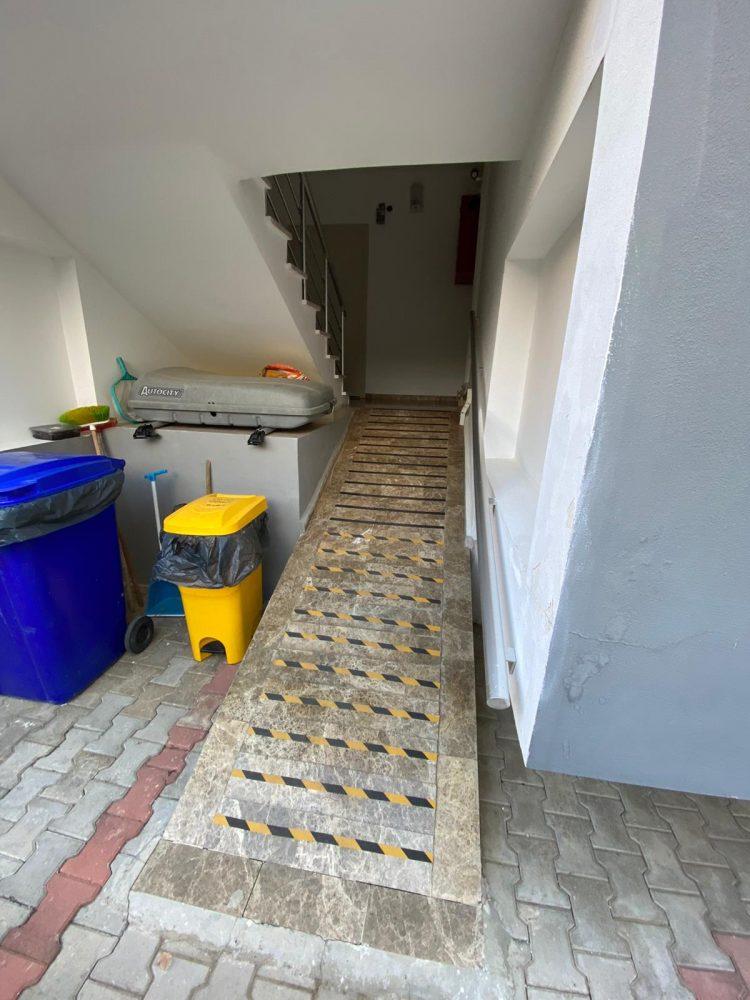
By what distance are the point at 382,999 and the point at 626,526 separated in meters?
1.58

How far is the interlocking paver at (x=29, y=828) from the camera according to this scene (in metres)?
1.54

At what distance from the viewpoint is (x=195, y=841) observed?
5.02 feet

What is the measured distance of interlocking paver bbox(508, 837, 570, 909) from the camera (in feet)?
4.75

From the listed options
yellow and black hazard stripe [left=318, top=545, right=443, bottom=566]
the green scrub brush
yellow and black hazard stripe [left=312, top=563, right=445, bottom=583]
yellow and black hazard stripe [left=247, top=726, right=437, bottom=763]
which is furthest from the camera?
the green scrub brush

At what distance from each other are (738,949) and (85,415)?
4281 millimetres

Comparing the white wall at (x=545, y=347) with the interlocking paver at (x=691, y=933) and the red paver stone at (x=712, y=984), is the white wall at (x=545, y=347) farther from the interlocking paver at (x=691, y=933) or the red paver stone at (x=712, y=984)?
the red paver stone at (x=712, y=984)

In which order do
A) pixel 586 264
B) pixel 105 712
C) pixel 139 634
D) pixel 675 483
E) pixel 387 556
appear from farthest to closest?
1. pixel 387 556
2. pixel 139 634
3. pixel 105 712
4. pixel 586 264
5. pixel 675 483

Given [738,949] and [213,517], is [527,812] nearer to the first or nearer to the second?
[738,949]

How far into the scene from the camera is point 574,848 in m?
1.62

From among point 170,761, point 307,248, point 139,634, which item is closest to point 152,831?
point 170,761

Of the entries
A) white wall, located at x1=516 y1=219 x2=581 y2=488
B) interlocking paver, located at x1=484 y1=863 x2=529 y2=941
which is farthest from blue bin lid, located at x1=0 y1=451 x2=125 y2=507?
interlocking paver, located at x1=484 y1=863 x2=529 y2=941

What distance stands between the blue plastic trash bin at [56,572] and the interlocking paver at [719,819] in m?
3.18

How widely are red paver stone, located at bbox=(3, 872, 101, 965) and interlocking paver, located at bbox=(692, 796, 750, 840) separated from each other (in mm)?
2480

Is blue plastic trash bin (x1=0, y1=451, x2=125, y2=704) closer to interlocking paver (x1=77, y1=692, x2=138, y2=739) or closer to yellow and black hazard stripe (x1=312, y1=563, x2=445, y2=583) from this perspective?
interlocking paver (x1=77, y1=692, x2=138, y2=739)
